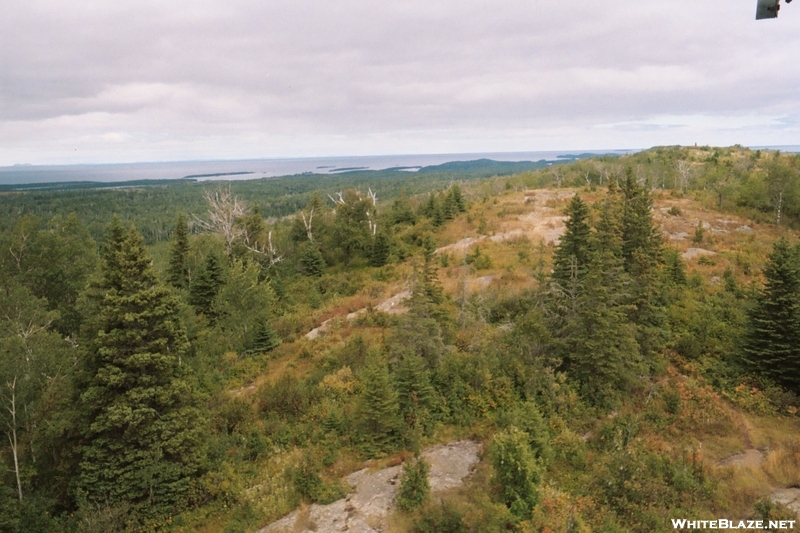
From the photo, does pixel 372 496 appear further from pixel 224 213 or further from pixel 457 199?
pixel 457 199

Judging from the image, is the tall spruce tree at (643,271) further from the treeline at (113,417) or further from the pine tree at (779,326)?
the treeline at (113,417)

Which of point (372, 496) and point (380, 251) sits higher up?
point (380, 251)

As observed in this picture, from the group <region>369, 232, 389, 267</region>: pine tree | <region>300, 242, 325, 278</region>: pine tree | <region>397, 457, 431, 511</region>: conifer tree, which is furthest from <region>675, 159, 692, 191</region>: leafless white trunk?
<region>397, 457, 431, 511</region>: conifer tree

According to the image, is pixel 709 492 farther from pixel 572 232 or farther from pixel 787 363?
pixel 572 232

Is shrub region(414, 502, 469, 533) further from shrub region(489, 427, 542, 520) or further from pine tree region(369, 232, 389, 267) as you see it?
pine tree region(369, 232, 389, 267)

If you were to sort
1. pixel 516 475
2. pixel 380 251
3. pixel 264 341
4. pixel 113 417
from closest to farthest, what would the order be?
1. pixel 516 475
2. pixel 113 417
3. pixel 264 341
4. pixel 380 251

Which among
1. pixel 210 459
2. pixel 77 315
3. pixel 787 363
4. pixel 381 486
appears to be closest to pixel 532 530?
pixel 381 486

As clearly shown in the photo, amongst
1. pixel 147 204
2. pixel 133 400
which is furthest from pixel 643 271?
pixel 147 204
